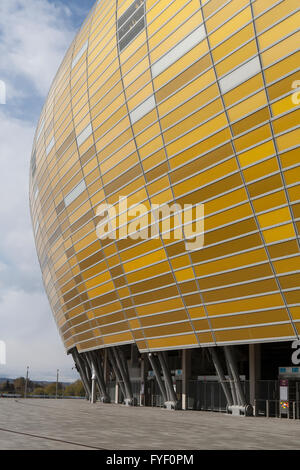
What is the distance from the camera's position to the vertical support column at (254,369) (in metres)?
33.6

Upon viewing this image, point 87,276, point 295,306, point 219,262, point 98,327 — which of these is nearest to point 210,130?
point 219,262

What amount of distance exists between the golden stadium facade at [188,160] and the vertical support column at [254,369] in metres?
4.28

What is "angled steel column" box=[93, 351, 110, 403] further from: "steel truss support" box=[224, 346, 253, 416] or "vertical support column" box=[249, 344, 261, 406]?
"steel truss support" box=[224, 346, 253, 416]

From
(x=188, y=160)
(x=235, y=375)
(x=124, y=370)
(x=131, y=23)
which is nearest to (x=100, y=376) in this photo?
(x=124, y=370)

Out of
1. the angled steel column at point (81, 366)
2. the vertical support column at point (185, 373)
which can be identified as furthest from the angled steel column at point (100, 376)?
the vertical support column at point (185, 373)

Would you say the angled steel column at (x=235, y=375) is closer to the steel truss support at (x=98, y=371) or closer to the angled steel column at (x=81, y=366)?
the steel truss support at (x=98, y=371)

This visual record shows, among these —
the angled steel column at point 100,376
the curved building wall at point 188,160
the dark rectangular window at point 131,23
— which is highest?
the dark rectangular window at point 131,23

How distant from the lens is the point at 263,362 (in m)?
35.2

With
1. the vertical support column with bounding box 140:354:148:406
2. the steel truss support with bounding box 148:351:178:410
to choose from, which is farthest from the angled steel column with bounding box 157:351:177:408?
the vertical support column with bounding box 140:354:148:406

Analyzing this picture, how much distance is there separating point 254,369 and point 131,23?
2341 cm

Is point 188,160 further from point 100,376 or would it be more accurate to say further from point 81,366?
point 81,366

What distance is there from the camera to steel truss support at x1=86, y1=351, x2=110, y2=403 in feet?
169

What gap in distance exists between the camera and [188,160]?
2962 centimetres
